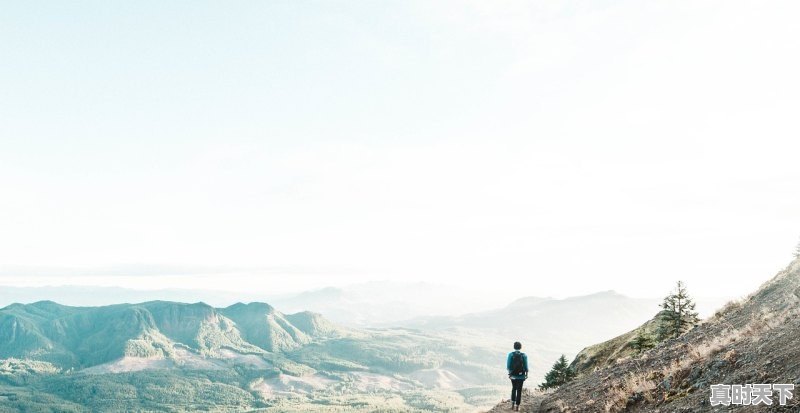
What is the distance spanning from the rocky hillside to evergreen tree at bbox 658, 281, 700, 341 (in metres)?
6.68

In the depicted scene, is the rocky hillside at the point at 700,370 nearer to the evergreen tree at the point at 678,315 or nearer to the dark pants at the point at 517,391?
the dark pants at the point at 517,391

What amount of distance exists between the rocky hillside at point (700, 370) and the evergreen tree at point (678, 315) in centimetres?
668

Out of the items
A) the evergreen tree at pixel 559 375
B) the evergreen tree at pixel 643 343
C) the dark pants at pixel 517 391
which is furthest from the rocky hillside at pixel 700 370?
the evergreen tree at pixel 559 375

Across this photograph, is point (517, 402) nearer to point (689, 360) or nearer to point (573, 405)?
point (573, 405)

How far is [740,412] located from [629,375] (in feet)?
32.3

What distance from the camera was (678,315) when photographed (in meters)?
33.8

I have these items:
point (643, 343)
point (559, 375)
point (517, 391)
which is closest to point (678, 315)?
point (643, 343)

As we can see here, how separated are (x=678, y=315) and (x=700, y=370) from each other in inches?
800

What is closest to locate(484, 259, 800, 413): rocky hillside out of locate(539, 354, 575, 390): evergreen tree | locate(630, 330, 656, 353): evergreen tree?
locate(630, 330, 656, 353): evergreen tree

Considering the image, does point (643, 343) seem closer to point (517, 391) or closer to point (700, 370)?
point (517, 391)

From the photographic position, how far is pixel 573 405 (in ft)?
66.6

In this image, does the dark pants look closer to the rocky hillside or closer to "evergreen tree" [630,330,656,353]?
the rocky hillside

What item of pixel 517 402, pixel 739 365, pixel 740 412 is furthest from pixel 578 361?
pixel 740 412

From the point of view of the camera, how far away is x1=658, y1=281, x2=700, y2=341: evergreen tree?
33.3 m
